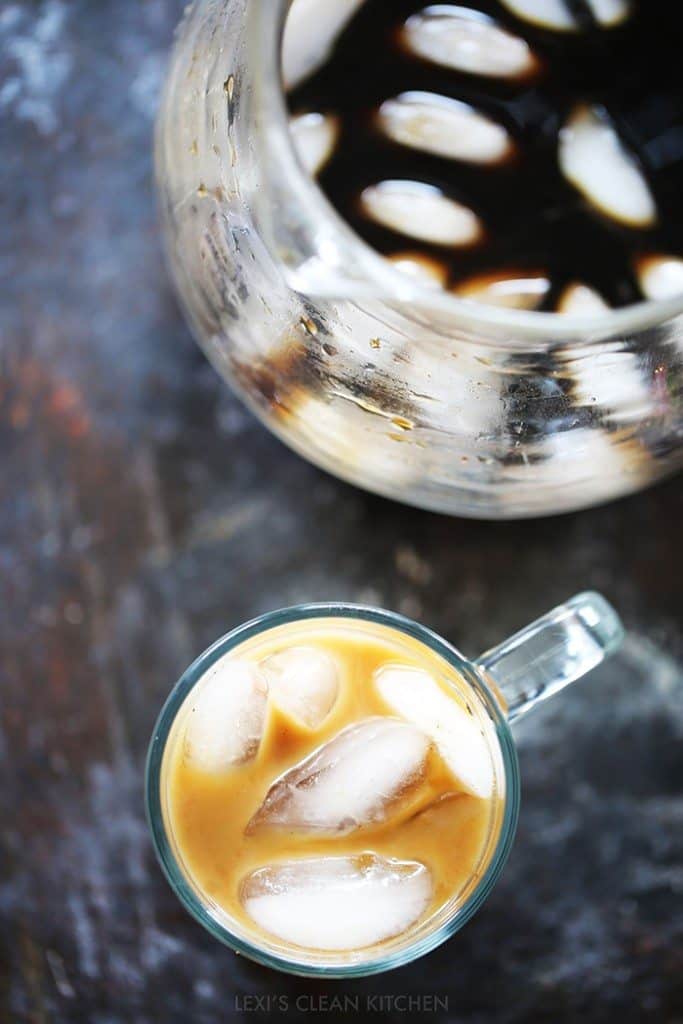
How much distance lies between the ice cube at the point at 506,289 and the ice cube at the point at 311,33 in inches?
5.8

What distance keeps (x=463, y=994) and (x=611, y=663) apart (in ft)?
0.91

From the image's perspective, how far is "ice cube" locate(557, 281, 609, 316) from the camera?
2.06 ft

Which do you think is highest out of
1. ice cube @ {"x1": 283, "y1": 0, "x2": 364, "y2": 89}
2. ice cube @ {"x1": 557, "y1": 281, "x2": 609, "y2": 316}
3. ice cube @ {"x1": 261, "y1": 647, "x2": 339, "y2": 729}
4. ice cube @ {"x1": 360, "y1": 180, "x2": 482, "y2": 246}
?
ice cube @ {"x1": 283, "y1": 0, "x2": 364, "y2": 89}

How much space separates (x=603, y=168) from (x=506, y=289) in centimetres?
10

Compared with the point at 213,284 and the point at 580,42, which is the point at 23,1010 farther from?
the point at 580,42

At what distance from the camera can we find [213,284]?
0.64 m

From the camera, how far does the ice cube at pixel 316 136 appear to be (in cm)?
63

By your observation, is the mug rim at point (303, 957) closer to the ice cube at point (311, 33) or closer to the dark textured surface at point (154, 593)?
the dark textured surface at point (154, 593)

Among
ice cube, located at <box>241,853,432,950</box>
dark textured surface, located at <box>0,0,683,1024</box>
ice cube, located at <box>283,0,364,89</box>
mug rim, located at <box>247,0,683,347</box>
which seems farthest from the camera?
dark textured surface, located at <box>0,0,683,1024</box>

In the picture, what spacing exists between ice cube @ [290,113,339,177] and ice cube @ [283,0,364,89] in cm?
2

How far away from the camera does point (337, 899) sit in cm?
75

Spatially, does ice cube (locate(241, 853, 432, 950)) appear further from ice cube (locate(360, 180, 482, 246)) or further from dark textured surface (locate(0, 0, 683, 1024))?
ice cube (locate(360, 180, 482, 246))

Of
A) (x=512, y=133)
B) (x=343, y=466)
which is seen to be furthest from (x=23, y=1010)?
(x=512, y=133)

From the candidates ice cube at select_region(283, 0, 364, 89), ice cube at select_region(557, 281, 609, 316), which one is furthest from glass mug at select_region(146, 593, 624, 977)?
ice cube at select_region(283, 0, 364, 89)
